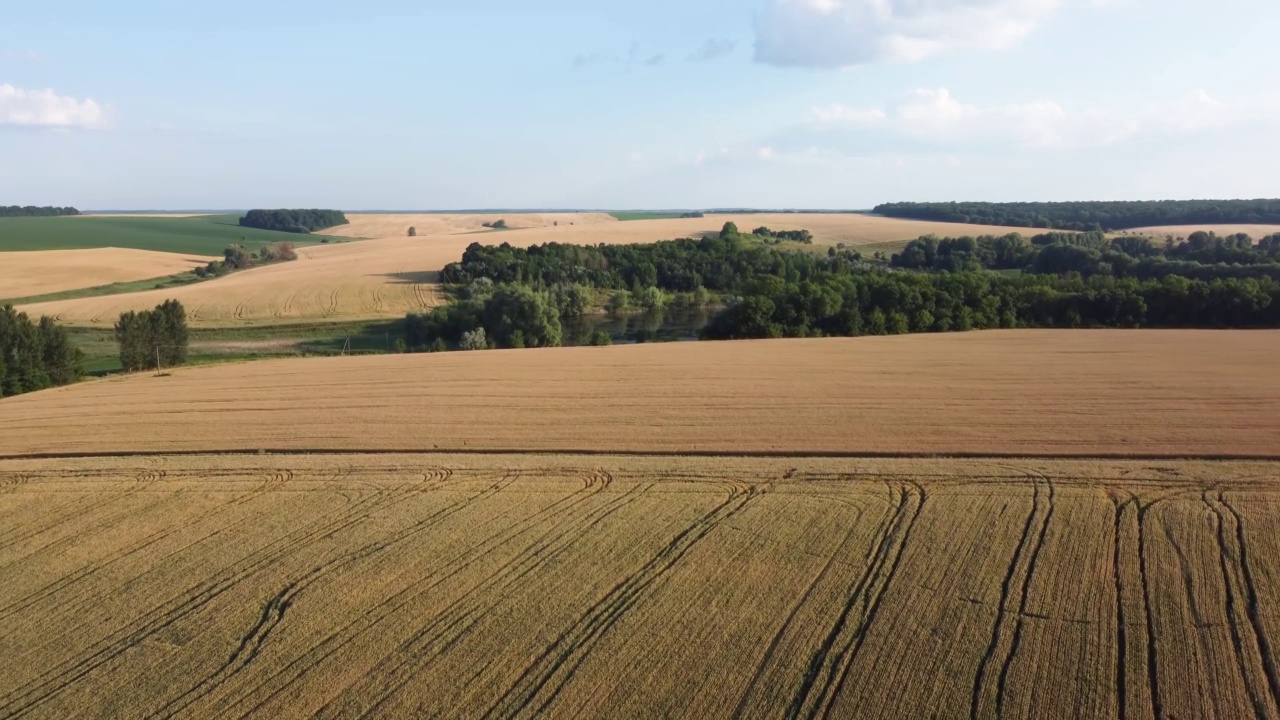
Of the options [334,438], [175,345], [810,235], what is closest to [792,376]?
[334,438]

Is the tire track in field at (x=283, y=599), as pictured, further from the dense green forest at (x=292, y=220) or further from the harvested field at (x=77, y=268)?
the dense green forest at (x=292, y=220)

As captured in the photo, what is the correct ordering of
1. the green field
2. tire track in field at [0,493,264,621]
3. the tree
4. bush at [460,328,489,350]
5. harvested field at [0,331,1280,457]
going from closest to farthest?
tire track in field at [0,493,264,621]
harvested field at [0,331,1280,457]
bush at [460,328,489,350]
the tree
the green field

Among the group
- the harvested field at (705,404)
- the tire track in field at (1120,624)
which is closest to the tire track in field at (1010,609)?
the tire track in field at (1120,624)

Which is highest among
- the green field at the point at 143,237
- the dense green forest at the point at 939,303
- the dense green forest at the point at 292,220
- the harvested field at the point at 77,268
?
the dense green forest at the point at 292,220

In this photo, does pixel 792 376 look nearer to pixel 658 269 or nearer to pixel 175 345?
pixel 175 345

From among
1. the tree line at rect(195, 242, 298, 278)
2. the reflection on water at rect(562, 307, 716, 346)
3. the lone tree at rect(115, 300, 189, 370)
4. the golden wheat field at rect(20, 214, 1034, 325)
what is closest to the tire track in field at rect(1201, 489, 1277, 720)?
the reflection on water at rect(562, 307, 716, 346)

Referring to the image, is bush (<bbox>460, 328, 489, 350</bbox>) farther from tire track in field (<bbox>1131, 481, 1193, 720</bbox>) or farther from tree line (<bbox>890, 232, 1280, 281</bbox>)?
tree line (<bbox>890, 232, 1280, 281</bbox>)

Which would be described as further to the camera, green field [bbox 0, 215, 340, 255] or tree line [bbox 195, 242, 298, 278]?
green field [bbox 0, 215, 340, 255]
